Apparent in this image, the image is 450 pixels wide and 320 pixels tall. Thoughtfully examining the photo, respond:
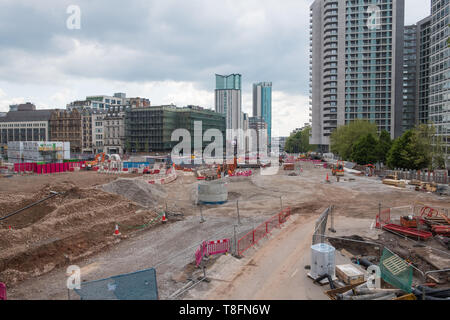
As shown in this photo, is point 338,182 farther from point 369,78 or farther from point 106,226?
point 369,78

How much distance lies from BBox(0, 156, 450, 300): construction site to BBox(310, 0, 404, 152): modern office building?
83.8 meters

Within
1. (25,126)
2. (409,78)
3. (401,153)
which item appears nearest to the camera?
(401,153)

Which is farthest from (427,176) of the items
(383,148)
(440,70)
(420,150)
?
(440,70)

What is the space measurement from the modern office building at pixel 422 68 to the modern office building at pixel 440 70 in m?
33.8

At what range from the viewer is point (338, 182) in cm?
4434

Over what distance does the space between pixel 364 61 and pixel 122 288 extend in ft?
387

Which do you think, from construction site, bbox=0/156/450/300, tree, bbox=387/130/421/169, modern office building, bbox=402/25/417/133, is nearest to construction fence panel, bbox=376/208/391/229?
construction site, bbox=0/156/450/300

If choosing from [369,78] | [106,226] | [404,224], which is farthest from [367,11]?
[106,226]

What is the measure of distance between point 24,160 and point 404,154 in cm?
7643

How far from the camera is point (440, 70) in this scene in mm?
73000

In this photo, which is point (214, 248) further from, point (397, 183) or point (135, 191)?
point (397, 183)

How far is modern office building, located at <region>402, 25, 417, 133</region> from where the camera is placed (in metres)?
114

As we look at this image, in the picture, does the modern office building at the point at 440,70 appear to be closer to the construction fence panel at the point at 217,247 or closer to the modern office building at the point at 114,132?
the construction fence panel at the point at 217,247

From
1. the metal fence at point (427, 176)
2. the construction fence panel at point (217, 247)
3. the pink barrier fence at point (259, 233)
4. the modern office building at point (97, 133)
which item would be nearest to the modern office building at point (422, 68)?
the metal fence at point (427, 176)
